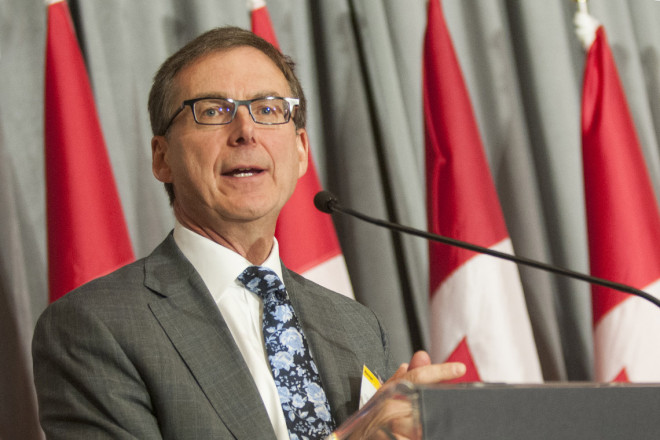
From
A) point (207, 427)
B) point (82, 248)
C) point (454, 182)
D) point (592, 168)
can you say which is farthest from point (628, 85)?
point (207, 427)

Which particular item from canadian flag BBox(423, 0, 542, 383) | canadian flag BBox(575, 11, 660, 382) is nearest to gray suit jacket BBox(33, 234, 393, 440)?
canadian flag BBox(423, 0, 542, 383)

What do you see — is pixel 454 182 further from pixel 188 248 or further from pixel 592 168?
pixel 188 248

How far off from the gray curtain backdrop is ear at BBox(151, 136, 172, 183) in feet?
2.09

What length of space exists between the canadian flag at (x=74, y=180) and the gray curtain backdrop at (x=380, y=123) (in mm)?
89

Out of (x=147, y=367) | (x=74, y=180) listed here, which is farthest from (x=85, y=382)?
(x=74, y=180)

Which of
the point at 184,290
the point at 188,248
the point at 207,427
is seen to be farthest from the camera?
the point at 188,248

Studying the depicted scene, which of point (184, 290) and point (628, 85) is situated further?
point (628, 85)

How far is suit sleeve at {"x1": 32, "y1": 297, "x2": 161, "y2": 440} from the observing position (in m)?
1.27

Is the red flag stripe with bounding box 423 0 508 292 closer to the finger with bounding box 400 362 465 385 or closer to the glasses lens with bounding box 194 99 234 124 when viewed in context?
the glasses lens with bounding box 194 99 234 124

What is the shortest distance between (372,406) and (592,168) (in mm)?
2146

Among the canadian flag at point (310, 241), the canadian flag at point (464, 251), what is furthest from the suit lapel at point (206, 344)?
the canadian flag at point (464, 251)

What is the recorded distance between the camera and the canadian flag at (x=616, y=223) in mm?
2580

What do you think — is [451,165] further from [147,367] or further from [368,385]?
[147,367]

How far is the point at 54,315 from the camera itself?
1405mm
